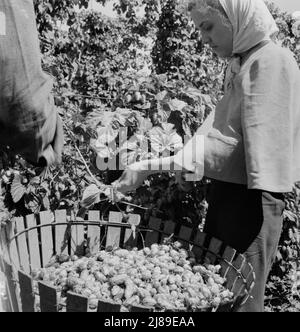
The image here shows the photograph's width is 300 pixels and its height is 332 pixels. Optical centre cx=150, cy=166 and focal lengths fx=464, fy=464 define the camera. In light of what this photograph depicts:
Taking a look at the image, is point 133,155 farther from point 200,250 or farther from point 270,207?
point 270,207

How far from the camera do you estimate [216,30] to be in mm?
1666

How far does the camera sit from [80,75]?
23.8 feet

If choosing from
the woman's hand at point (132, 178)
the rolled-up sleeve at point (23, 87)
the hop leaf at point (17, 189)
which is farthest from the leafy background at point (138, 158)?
the rolled-up sleeve at point (23, 87)

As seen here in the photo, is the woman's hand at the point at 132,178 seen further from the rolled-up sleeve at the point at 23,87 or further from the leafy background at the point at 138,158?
the rolled-up sleeve at the point at 23,87

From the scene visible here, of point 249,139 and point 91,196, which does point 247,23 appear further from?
point 91,196

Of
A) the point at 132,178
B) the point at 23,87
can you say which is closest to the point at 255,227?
the point at 132,178

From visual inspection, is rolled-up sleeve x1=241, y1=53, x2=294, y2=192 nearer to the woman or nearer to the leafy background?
the woman

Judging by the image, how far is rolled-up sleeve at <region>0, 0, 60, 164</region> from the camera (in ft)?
2.64

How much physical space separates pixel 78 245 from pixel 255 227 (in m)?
0.67

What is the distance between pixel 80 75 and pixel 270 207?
6080 mm

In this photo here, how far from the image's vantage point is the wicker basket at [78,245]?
4.09 ft

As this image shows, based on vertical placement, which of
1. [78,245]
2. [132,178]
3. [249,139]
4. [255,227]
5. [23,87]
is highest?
[23,87]

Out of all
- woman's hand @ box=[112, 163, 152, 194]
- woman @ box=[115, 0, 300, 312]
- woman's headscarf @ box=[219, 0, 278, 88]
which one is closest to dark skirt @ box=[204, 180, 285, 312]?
woman @ box=[115, 0, 300, 312]
